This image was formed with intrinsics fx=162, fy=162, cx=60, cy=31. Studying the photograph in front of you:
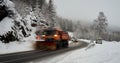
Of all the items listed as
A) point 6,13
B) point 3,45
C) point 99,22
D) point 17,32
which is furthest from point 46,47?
point 99,22

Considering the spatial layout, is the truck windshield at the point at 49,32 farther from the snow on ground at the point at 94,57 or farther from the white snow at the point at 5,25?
the snow on ground at the point at 94,57

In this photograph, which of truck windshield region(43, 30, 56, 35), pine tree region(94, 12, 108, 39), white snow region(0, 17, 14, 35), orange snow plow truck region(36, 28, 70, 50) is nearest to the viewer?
orange snow plow truck region(36, 28, 70, 50)

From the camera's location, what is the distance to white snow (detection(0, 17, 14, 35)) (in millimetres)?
24316

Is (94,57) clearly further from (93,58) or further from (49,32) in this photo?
(49,32)

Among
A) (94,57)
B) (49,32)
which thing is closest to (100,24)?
(49,32)

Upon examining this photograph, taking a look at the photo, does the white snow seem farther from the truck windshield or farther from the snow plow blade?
the truck windshield

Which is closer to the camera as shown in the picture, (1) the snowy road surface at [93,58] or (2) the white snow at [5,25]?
(1) the snowy road surface at [93,58]

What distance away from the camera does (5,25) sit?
25.5 metres

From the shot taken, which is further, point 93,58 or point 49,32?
point 49,32

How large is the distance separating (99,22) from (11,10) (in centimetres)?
5198

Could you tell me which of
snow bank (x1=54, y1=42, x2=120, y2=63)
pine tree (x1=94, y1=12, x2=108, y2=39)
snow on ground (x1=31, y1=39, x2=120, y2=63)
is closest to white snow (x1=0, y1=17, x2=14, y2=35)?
snow on ground (x1=31, y1=39, x2=120, y2=63)

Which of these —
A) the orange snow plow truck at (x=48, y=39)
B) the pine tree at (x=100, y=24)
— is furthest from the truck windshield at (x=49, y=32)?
the pine tree at (x=100, y=24)

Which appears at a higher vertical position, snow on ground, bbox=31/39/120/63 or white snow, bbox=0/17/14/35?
Answer: white snow, bbox=0/17/14/35

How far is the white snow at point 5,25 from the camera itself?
2432 cm
